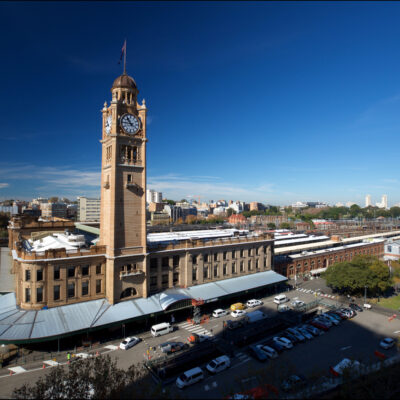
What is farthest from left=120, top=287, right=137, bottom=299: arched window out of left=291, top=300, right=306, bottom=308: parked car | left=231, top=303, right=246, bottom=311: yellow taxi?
left=291, top=300, right=306, bottom=308: parked car

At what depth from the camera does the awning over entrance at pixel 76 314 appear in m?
34.0

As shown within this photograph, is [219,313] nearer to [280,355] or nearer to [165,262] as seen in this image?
[165,262]

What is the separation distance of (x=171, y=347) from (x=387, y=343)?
27769 mm

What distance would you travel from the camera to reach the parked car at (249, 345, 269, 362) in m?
34.6

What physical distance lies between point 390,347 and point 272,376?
2021 cm

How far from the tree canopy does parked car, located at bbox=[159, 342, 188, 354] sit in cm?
3603

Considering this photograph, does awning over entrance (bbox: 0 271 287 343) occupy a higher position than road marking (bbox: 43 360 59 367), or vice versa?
awning over entrance (bbox: 0 271 287 343)

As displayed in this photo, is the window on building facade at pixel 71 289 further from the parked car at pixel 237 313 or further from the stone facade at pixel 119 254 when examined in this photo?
the parked car at pixel 237 313

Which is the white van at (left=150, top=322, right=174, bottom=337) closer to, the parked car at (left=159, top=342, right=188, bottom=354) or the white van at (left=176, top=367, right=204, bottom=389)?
the parked car at (left=159, top=342, right=188, bottom=354)

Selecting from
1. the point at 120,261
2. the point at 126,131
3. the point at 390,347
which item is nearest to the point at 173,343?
the point at 120,261

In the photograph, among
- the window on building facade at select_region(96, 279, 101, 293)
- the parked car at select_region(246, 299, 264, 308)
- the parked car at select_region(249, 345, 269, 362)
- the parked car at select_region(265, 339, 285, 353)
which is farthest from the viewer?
the parked car at select_region(246, 299, 264, 308)

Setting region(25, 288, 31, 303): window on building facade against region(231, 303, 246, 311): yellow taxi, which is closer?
region(25, 288, 31, 303): window on building facade

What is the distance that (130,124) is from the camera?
46.1 meters

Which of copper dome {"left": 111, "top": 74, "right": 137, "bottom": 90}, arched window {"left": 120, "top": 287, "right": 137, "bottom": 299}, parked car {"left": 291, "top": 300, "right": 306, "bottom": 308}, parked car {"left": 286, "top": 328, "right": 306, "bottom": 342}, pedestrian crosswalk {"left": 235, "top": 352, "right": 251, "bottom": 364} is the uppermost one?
copper dome {"left": 111, "top": 74, "right": 137, "bottom": 90}
